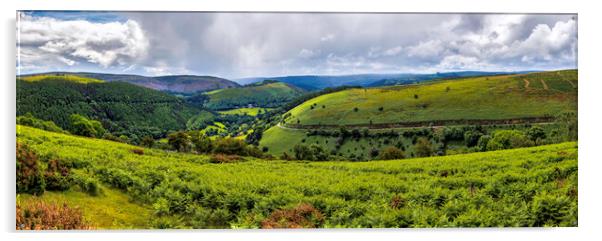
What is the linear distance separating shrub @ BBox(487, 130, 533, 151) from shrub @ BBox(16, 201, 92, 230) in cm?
914

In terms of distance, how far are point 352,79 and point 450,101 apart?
2826mm

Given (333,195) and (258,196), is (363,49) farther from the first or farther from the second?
(258,196)

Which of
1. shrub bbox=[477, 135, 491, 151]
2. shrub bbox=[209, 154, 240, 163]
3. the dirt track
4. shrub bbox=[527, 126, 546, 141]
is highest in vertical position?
the dirt track

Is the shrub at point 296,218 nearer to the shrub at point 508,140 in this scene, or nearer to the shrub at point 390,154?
the shrub at point 390,154

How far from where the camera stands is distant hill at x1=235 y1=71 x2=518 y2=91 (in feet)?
33.2

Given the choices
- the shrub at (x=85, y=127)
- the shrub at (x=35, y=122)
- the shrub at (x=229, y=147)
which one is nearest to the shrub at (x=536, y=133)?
the shrub at (x=229, y=147)

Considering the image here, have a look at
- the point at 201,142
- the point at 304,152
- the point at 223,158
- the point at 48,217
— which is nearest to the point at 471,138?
the point at 304,152

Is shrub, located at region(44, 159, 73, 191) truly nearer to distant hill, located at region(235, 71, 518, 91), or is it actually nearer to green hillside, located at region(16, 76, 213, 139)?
green hillside, located at region(16, 76, 213, 139)

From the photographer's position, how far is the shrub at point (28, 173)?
7.71 m

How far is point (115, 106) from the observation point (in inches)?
384

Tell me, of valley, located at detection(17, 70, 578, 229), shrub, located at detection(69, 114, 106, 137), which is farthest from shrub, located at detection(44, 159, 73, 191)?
shrub, located at detection(69, 114, 106, 137)
